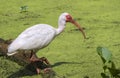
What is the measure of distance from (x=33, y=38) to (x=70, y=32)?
137cm

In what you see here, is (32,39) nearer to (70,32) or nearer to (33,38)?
(33,38)

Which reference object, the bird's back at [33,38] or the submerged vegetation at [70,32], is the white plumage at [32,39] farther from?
the submerged vegetation at [70,32]

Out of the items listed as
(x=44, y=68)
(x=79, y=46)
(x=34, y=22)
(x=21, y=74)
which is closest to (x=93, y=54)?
(x=79, y=46)

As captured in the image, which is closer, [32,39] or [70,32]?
[32,39]

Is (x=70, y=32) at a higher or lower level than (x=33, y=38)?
lower

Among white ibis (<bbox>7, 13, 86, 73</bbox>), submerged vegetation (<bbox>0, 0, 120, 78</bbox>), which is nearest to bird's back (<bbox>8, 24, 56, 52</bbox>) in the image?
white ibis (<bbox>7, 13, 86, 73</bbox>)

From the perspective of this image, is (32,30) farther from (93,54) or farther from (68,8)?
(68,8)

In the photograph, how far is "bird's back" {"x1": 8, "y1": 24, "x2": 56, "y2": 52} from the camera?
258cm

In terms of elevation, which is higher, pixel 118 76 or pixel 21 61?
pixel 118 76

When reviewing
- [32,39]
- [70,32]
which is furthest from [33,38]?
[70,32]

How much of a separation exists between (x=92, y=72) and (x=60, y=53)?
2.10 ft

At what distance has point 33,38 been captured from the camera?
268 centimetres

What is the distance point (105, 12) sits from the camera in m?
4.79

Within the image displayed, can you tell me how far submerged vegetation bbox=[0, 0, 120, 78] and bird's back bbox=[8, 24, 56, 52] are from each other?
0.24 metres
